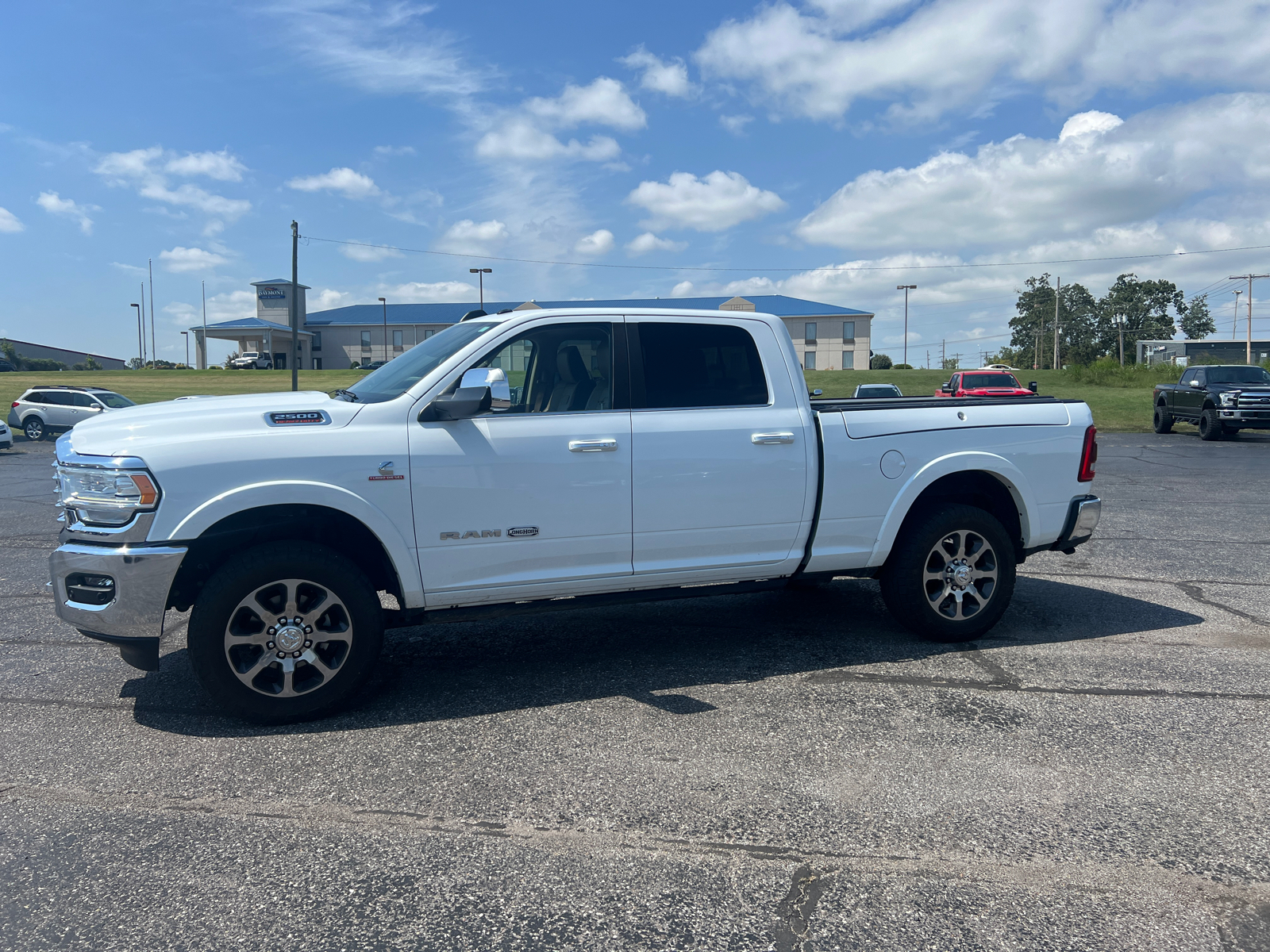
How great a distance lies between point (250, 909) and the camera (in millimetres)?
2768

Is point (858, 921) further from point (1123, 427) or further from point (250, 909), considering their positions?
point (1123, 427)

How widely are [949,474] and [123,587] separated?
4.51 m

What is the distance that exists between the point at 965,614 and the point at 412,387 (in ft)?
11.7

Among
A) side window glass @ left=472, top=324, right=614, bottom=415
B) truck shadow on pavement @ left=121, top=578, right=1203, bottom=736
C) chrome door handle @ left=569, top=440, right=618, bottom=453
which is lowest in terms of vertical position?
truck shadow on pavement @ left=121, top=578, right=1203, bottom=736

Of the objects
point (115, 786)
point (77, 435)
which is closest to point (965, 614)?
point (115, 786)

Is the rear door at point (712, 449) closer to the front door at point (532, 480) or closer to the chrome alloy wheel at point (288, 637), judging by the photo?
the front door at point (532, 480)

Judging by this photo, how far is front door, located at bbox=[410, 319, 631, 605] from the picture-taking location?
4.41 metres

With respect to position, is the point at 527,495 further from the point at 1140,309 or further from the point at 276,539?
the point at 1140,309

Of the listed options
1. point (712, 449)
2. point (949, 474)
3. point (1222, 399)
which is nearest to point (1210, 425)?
point (1222, 399)

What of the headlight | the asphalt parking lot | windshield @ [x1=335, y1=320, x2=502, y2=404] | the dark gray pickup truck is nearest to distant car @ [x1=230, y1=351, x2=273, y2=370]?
the dark gray pickup truck

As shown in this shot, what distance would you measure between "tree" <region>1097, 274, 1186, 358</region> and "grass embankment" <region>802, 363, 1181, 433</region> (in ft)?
→ 172

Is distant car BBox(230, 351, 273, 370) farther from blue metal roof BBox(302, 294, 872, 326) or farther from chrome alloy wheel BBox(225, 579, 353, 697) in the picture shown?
chrome alloy wheel BBox(225, 579, 353, 697)

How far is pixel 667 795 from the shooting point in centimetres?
352

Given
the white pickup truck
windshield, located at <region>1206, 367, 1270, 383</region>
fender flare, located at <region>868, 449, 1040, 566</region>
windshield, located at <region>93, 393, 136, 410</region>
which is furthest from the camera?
windshield, located at <region>93, 393, 136, 410</region>
